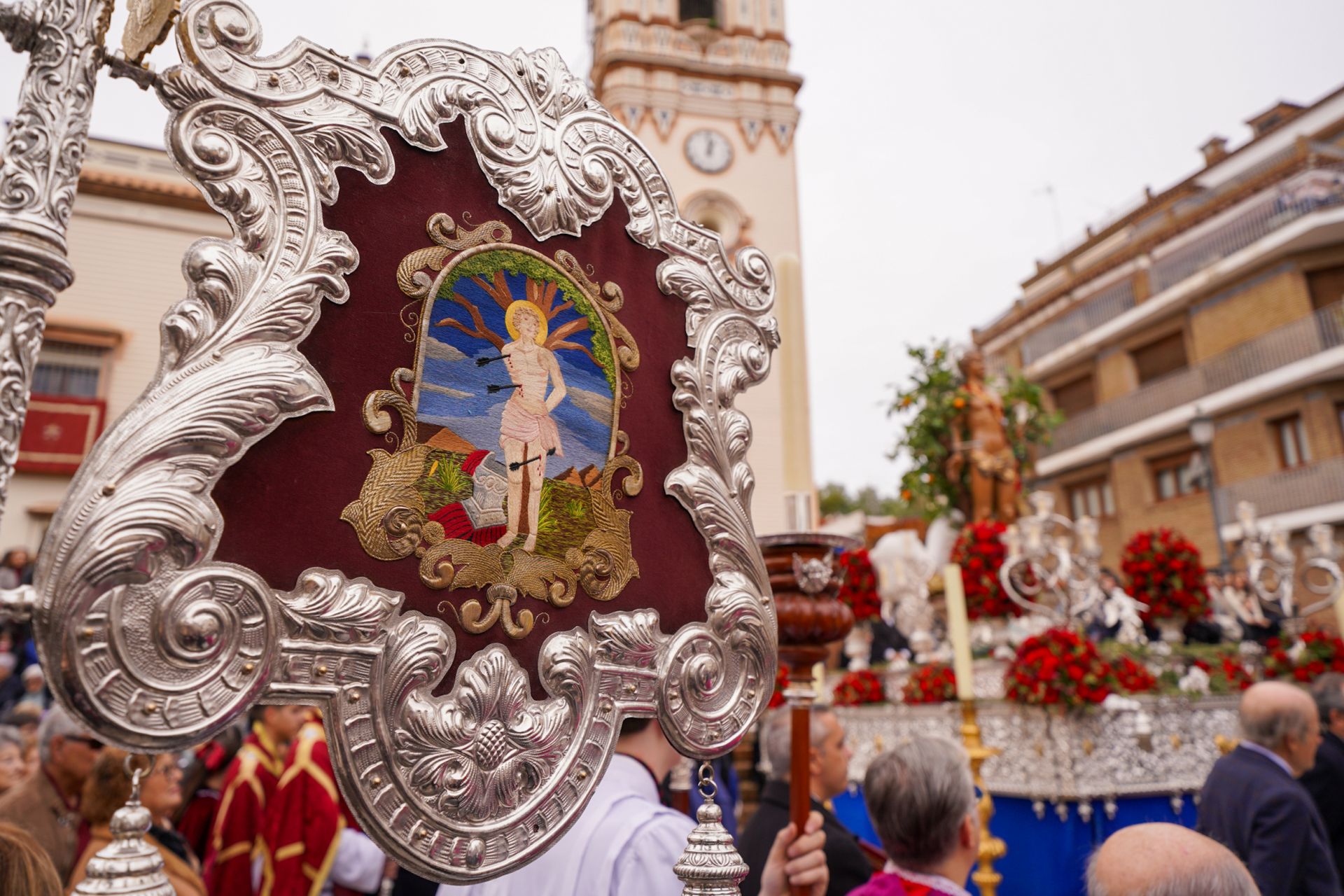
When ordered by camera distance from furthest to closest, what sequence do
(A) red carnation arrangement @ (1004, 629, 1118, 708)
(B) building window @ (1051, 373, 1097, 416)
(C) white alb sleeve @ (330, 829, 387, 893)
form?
(B) building window @ (1051, 373, 1097, 416) → (A) red carnation arrangement @ (1004, 629, 1118, 708) → (C) white alb sleeve @ (330, 829, 387, 893)

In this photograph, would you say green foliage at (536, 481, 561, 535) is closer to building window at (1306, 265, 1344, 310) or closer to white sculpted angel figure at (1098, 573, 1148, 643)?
white sculpted angel figure at (1098, 573, 1148, 643)

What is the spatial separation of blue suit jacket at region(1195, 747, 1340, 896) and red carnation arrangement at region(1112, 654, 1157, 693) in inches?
53.0

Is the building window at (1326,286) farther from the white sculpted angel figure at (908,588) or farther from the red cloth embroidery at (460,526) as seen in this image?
the red cloth embroidery at (460,526)

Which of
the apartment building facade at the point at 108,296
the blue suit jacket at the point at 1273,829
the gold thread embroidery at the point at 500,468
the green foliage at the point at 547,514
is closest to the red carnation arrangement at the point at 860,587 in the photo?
the blue suit jacket at the point at 1273,829

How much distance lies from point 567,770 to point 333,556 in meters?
0.45

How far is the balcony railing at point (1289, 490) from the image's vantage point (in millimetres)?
13398

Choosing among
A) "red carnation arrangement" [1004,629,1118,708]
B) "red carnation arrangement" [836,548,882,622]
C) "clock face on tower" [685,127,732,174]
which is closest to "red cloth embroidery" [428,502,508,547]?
"red carnation arrangement" [1004,629,1118,708]

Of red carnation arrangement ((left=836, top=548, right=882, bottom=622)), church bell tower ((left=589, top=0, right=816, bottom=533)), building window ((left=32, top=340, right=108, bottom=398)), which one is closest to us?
red carnation arrangement ((left=836, top=548, right=882, bottom=622))

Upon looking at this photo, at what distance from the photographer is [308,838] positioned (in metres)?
3.36

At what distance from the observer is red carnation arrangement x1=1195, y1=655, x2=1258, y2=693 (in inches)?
176

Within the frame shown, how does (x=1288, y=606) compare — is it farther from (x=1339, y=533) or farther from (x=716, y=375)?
Result: (x=1339, y=533)

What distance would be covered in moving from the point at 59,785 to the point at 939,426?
554cm

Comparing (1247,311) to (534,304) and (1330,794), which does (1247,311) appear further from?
(534,304)

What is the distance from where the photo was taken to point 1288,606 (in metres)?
5.44
